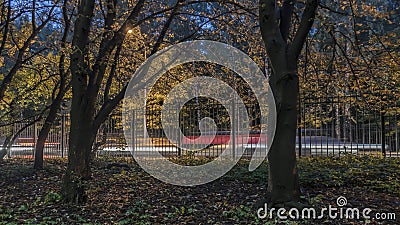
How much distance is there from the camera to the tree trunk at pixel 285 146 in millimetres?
4676

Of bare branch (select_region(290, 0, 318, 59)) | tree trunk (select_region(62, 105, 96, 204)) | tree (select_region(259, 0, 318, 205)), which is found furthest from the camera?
tree trunk (select_region(62, 105, 96, 204))

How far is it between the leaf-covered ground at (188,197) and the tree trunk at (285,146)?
0.37m

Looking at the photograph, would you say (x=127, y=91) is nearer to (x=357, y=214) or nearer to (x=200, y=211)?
(x=200, y=211)

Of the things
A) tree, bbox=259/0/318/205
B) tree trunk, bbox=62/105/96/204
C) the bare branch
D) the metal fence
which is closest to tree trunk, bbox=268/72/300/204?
tree, bbox=259/0/318/205

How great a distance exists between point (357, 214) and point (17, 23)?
372 inches

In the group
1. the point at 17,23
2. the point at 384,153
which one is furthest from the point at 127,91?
the point at 384,153

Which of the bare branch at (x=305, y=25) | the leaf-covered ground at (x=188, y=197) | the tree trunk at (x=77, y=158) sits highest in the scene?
the bare branch at (x=305, y=25)

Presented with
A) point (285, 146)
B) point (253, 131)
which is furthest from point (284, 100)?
point (253, 131)

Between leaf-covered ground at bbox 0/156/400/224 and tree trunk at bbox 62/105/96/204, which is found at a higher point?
tree trunk at bbox 62/105/96/204

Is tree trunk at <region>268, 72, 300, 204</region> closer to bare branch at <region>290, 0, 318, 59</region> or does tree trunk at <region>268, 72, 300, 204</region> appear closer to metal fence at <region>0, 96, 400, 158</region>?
bare branch at <region>290, 0, 318, 59</region>

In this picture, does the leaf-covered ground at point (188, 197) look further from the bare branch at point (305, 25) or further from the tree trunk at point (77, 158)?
the bare branch at point (305, 25)

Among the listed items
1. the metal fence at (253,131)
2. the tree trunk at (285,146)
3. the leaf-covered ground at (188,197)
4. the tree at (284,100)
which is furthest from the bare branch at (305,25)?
the metal fence at (253,131)

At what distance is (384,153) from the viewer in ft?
34.2

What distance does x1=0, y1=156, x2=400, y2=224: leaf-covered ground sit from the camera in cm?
461
